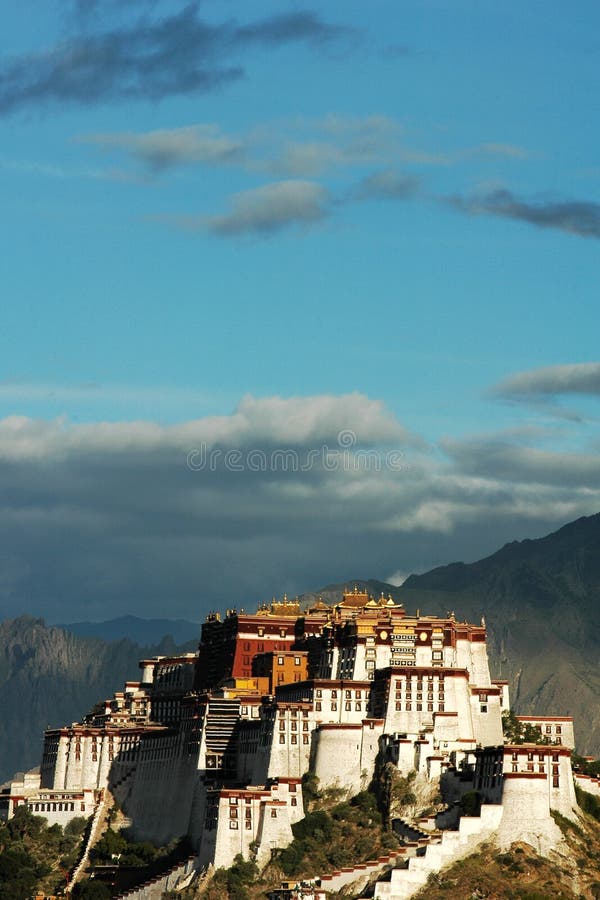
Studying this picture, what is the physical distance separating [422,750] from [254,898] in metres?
19.3

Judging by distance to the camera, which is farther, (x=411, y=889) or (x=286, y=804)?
(x=286, y=804)

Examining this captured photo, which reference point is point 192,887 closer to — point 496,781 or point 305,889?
point 305,889

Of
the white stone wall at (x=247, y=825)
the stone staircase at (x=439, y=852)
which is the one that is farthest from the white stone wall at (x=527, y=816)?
the white stone wall at (x=247, y=825)

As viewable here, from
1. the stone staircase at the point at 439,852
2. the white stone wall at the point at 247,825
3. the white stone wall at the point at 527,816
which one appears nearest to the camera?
the stone staircase at the point at 439,852

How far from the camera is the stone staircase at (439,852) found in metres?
183

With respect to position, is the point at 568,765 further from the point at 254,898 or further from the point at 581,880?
the point at 254,898

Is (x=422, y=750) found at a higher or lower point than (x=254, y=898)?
higher

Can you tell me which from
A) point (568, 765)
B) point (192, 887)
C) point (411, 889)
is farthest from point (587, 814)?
point (192, 887)

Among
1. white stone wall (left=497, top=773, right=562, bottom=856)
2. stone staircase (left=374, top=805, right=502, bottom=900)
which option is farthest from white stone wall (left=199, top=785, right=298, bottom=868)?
white stone wall (left=497, top=773, right=562, bottom=856)

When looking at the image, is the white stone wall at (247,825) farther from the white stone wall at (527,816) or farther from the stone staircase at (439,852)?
the white stone wall at (527,816)

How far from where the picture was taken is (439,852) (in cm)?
18462

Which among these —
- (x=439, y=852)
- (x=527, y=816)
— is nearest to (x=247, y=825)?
(x=439, y=852)

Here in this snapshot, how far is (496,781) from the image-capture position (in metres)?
189

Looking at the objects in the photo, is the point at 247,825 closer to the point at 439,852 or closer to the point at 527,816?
the point at 439,852
